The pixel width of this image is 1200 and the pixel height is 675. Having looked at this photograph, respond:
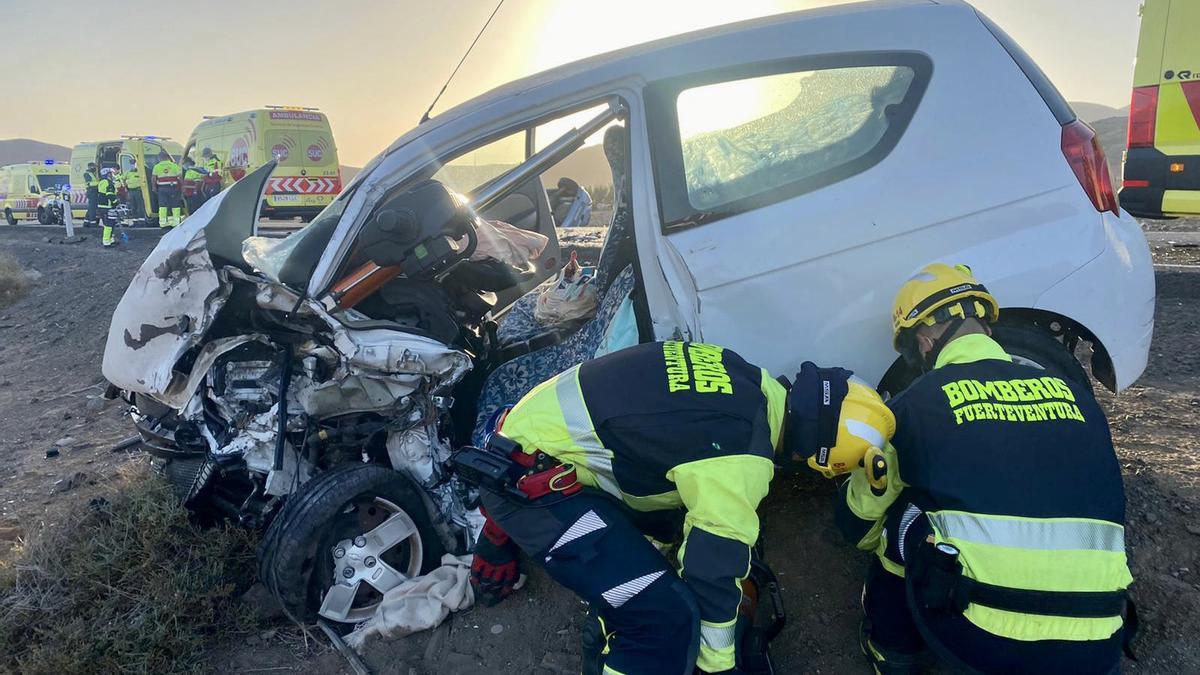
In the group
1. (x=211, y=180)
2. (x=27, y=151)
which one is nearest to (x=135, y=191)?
(x=211, y=180)

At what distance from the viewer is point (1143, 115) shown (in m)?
6.10

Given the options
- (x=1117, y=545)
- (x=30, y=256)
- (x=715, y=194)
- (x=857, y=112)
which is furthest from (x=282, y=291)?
(x=30, y=256)

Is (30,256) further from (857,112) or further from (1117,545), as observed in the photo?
(1117,545)

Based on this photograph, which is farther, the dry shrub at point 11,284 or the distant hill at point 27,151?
the distant hill at point 27,151

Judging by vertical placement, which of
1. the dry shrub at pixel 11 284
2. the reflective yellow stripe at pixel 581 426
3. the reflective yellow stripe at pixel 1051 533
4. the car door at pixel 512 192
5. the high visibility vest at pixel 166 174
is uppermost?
the high visibility vest at pixel 166 174

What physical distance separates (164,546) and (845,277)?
9.01 feet

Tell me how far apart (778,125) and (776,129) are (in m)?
0.02

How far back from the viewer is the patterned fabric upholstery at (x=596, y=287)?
3.25 meters

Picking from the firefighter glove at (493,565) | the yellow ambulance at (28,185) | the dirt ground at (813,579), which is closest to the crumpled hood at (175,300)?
the dirt ground at (813,579)

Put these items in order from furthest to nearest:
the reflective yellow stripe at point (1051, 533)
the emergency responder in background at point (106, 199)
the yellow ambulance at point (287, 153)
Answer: the emergency responder in background at point (106, 199), the yellow ambulance at point (287, 153), the reflective yellow stripe at point (1051, 533)

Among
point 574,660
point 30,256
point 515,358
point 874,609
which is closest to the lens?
point 874,609

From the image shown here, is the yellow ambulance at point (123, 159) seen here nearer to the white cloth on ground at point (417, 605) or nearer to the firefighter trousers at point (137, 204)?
the firefighter trousers at point (137, 204)

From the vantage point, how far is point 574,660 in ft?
8.57

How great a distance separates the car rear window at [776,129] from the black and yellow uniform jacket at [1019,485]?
936 millimetres
